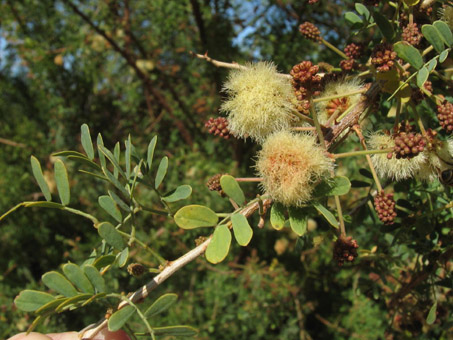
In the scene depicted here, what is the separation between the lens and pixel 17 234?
98.7 inches

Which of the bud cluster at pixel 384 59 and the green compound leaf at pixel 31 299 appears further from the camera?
the bud cluster at pixel 384 59

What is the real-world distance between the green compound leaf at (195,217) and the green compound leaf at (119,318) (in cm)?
18

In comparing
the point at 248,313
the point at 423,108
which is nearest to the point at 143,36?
the point at 248,313

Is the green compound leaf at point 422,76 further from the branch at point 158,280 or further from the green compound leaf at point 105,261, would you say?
the green compound leaf at point 105,261

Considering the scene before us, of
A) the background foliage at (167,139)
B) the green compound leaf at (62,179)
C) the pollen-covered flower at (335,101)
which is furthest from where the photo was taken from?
the background foliage at (167,139)

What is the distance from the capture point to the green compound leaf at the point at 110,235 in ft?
2.43

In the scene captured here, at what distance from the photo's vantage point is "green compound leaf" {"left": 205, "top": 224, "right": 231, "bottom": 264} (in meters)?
0.76

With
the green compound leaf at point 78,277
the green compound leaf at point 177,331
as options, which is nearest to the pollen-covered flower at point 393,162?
the green compound leaf at point 177,331

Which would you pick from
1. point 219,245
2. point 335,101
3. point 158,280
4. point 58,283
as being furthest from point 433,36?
point 58,283

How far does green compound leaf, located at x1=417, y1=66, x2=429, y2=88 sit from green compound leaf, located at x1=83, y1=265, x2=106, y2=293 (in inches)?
27.5

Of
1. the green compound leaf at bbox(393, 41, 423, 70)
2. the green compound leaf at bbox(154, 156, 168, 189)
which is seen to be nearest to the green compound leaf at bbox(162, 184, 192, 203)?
the green compound leaf at bbox(154, 156, 168, 189)

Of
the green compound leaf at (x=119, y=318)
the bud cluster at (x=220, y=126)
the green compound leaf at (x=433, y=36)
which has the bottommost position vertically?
the green compound leaf at (x=119, y=318)

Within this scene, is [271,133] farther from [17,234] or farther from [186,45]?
[17,234]

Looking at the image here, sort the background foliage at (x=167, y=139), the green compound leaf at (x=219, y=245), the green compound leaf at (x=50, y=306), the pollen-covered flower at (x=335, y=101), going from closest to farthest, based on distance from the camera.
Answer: the green compound leaf at (x=50, y=306), the green compound leaf at (x=219, y=245), the pollen-covered flower at (x=335, y=101), the background foliage at (x=167, y=139)
